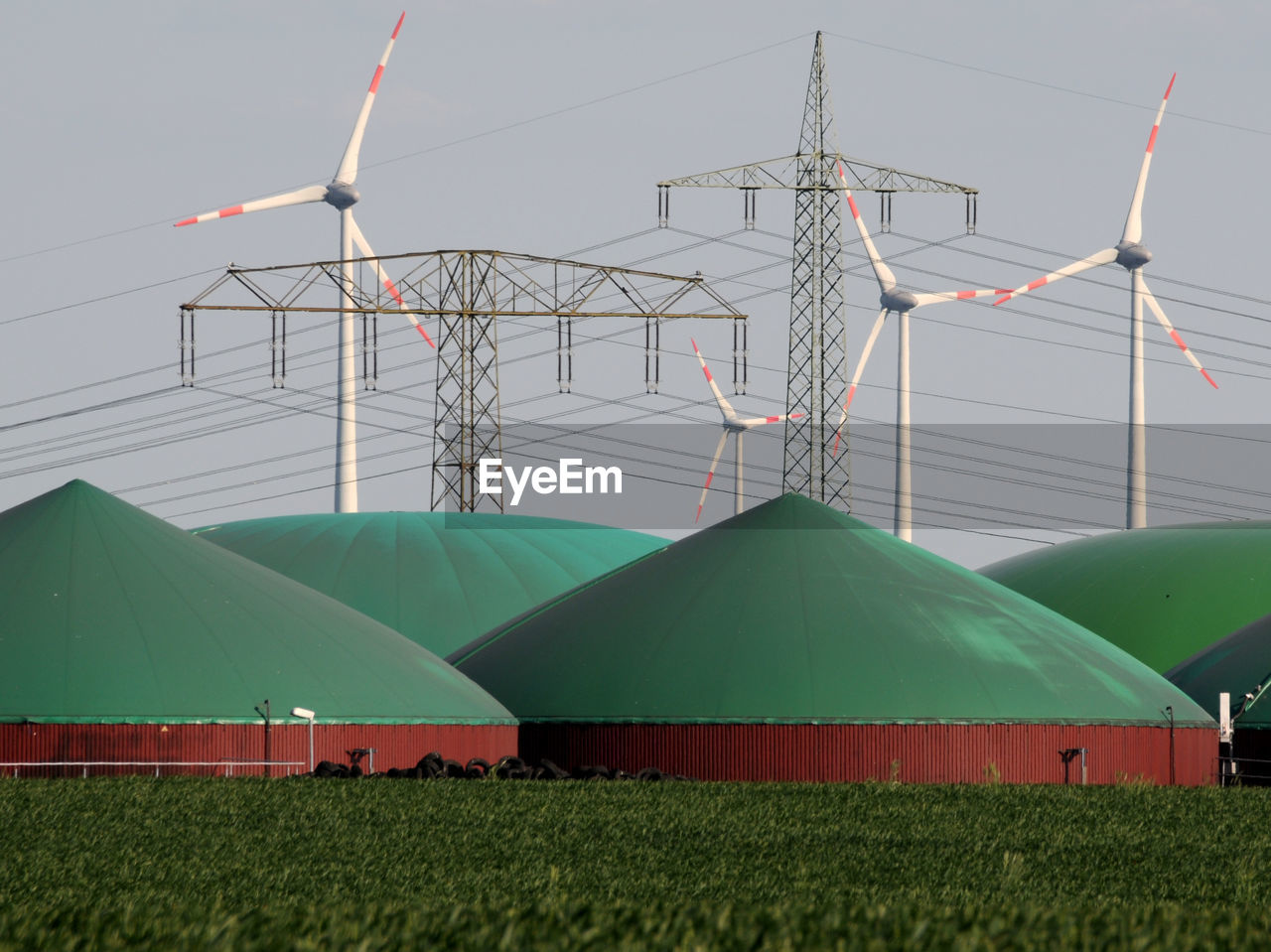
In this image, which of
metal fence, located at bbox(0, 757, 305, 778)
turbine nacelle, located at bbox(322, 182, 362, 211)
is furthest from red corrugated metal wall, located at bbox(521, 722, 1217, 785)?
turbine nacelle, located at bbox(322, 182, 362, 211)

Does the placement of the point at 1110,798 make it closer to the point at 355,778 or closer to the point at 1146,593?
the point at 355,778

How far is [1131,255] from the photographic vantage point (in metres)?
115

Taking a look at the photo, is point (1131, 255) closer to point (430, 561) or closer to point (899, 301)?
point (899, 301)

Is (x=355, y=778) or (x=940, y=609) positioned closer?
(x=355, y=778)

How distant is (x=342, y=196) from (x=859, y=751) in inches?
2118

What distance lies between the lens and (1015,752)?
58.8 m

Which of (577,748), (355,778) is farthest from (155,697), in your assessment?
(577,748)

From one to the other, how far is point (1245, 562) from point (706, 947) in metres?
79.8

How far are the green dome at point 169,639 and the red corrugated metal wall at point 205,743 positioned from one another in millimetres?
301

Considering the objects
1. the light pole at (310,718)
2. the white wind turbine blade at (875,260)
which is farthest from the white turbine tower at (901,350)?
the light pole at (310,718)

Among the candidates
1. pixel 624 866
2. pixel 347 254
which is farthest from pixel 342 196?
Answer: pixel 624 866

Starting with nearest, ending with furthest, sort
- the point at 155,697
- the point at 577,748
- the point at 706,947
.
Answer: the point at 706,947
the point at 155,697
the point at 577,748

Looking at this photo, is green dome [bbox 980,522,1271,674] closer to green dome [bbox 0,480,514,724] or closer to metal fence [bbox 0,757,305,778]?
green dome [bbox 0,480,514,724]

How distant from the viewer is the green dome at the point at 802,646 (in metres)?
59.2
